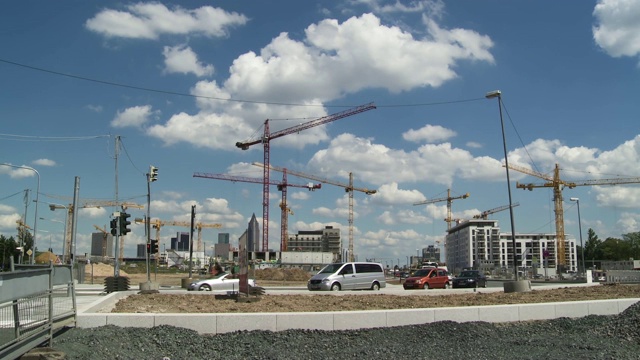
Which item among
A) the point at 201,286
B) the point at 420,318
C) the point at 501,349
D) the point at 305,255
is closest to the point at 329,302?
the point at 420,318

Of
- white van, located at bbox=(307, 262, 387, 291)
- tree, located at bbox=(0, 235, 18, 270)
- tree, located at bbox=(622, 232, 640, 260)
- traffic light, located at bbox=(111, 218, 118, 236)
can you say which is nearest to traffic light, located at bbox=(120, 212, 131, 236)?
traffic light, located at bbox=(111, 218, 118, 236)

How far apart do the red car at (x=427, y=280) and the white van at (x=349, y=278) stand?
5.36 metres

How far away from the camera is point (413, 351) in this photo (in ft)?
33.6

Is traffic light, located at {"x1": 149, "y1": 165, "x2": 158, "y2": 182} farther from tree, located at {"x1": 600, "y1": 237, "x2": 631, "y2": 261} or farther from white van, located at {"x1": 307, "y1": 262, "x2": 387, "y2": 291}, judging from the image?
tree, located at {"x1": 600, "y1": 237, "x2": 631, "y2": 261}

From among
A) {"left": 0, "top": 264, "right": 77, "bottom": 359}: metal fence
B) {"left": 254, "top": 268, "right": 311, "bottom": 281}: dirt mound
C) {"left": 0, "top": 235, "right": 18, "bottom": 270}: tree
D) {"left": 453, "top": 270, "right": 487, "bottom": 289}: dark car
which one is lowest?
{"left": 254, "top": 268, "right": 311, "bottom": 281}: dirt mound

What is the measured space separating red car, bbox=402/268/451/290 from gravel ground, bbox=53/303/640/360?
2376cm

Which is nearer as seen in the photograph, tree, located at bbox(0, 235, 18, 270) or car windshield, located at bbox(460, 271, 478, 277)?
car windshield, located at bbox(460, 271, 478, 277)

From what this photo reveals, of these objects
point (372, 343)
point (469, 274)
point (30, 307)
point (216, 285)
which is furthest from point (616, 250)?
point (30, 307)

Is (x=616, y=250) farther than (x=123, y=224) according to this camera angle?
Yes

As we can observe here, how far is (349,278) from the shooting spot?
29906mm

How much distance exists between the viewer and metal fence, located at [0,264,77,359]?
26.5ft

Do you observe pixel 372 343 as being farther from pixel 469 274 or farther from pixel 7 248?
pixel 7 248

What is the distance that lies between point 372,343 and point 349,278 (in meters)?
19.2

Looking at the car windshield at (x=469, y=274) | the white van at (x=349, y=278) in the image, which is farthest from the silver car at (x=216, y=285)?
the car windshield at (x=469, y=274)
